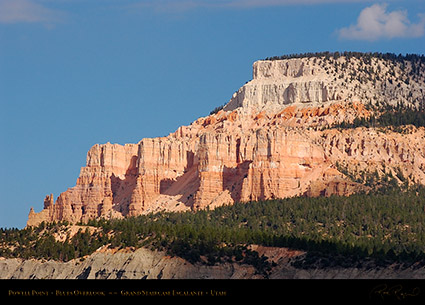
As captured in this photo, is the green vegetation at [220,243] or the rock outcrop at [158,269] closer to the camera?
the rock outcrop at [158,269]
